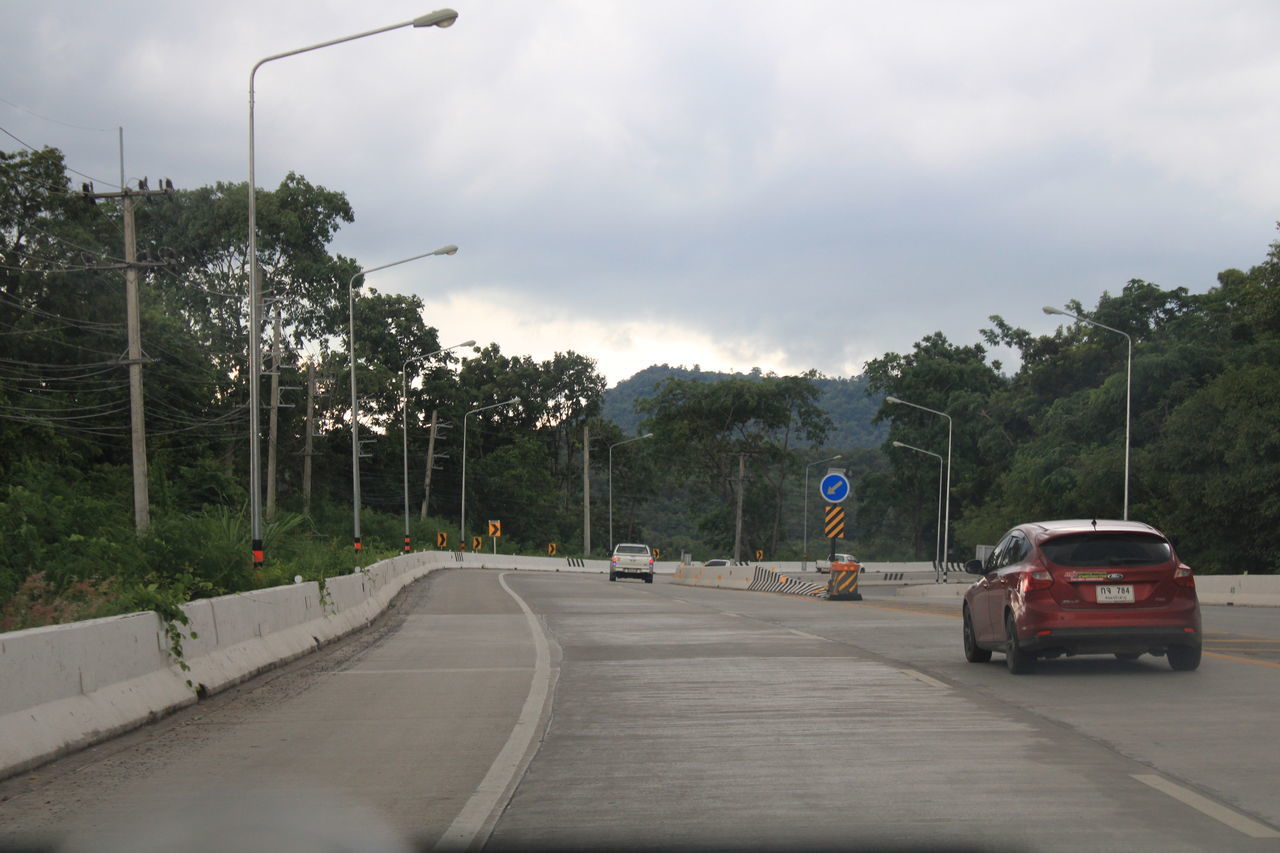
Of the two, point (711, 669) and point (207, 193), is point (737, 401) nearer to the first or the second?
point (207, 193)

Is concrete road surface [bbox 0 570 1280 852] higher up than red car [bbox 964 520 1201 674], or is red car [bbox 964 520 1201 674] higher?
red car [bbox 964 520 1201 674]

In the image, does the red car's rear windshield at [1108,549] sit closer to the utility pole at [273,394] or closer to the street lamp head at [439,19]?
the street lamp head at [439,19]

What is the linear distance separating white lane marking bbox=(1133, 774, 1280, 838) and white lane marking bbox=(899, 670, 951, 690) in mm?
4888

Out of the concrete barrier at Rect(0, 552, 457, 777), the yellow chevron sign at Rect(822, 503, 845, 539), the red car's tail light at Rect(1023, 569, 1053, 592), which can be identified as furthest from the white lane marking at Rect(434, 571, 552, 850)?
the yellow chevron sign at Rect(822, 503, 845, 539)

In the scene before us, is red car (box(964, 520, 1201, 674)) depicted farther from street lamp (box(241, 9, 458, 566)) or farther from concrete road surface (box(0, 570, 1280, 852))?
street lamp (box(241, 9, 458, 566))

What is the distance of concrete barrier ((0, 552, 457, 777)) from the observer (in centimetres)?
866

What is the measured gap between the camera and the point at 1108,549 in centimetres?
1345

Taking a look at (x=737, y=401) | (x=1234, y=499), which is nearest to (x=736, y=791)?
(x=1234, y=499)

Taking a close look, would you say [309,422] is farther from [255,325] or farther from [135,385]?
[255,325]

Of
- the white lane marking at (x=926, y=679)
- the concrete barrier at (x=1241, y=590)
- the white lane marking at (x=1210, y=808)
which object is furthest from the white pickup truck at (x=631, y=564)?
the white lane marking at (x=1210, y=808)

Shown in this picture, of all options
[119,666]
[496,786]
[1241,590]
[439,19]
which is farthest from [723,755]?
[1241,590]

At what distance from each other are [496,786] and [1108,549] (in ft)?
25.9

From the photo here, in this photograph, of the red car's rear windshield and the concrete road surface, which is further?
the red car's rear windshield

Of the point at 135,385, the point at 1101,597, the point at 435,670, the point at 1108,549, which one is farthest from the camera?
the point at 135,385
